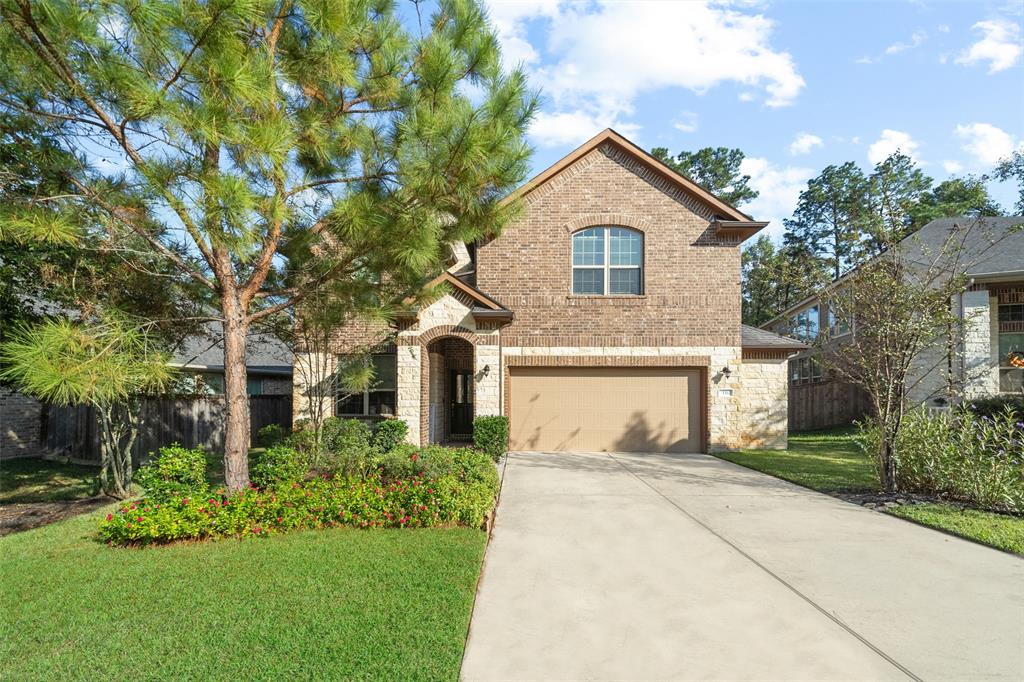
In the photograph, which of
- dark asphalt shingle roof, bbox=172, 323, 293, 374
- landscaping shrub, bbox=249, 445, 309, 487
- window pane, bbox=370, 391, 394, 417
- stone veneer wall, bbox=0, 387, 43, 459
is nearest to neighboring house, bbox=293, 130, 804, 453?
window pane, bbox=370, 391, 394, 417

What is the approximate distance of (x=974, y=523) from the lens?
6.29 metres

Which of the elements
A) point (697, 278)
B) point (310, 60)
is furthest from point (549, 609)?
point (697, 278)

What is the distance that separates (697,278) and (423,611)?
1112 centimetres

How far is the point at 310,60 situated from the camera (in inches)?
235

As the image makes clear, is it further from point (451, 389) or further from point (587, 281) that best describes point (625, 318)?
point (451, 389)

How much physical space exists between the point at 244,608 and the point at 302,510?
7.63 ft

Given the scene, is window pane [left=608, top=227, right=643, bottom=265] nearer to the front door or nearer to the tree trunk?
the front door

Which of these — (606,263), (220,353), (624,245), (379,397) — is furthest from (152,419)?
(624,245)

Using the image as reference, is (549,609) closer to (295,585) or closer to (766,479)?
(295,585)

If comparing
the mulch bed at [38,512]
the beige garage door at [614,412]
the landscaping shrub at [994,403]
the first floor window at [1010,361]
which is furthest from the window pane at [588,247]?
the first floor window at [1010,361]

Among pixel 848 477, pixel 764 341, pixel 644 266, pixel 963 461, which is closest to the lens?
pixel 963 461

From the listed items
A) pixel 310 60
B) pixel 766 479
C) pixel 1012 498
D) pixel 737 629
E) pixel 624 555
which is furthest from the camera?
pixel 766 479

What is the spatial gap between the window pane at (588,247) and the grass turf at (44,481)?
10.6 metres

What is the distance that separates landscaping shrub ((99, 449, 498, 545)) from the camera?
5723 millimetres
